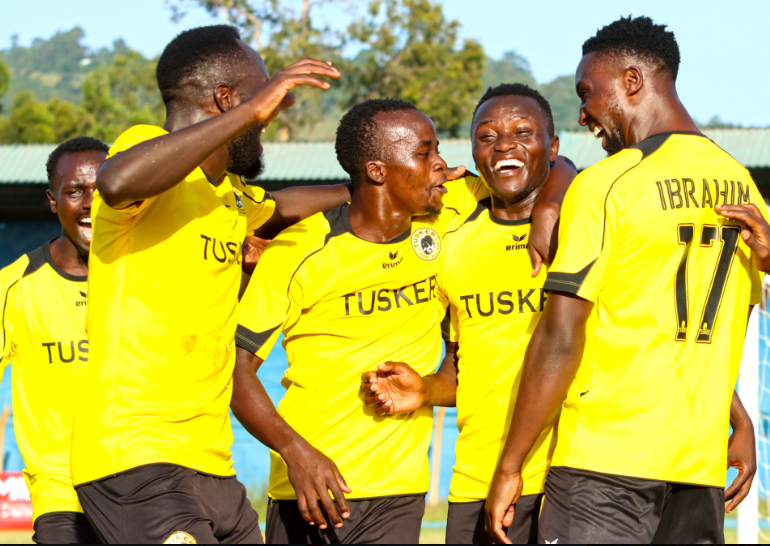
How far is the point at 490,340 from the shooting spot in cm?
414

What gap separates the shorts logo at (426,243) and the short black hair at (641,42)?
1.29m

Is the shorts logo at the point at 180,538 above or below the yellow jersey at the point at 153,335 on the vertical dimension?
below

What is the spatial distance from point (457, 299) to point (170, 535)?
1.84 metres

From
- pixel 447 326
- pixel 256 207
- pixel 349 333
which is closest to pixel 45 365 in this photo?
pixel 256 207

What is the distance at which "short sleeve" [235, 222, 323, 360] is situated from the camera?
429cm

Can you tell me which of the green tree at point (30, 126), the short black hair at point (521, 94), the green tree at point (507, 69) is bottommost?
the short black hair at point (521, 94)

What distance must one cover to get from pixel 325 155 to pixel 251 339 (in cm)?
1102

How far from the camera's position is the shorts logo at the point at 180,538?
10.1 ft

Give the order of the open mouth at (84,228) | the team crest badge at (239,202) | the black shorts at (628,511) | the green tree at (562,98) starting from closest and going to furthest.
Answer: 1. the black shorts at (628,511)
2. the team crest badge at (239,202)
3. the open mouth at (84,228)
4. the green tree at (562,98)

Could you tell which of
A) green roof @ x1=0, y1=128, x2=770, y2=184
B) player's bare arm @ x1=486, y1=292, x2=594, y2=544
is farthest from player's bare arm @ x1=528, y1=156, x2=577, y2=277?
green roof @ x1=0, y1=128, x2=770, y2=184

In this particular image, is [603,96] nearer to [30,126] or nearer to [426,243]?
[426,243]

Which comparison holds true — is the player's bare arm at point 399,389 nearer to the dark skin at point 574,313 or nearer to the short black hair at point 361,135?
the dark skin at point 574,313

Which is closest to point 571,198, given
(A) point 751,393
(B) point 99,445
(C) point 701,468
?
(C) point 701,468

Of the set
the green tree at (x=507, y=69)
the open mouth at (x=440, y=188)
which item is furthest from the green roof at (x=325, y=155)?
the green tree at (x=507, y=69)
